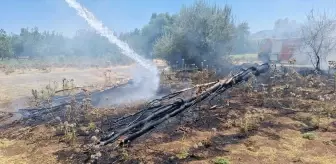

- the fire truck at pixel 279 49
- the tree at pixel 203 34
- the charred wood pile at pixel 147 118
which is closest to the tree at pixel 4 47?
the tree at pixel 203 34

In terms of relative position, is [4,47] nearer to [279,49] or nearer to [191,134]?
[279,49]

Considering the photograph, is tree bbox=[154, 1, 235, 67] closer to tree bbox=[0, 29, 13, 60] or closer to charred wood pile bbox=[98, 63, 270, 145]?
charred wood pile bbox=[98, 63, 270, 145]

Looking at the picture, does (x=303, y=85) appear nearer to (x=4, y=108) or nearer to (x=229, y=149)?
(x=229, y=149)

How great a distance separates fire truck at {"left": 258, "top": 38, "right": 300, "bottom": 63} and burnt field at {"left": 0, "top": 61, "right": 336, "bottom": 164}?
1028 inches

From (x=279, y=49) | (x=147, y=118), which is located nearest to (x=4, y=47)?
(x=279, y=49)

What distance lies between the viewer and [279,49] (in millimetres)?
40812

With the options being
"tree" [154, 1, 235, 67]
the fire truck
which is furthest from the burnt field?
the fire truck

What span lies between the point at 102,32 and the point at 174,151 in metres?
14.9

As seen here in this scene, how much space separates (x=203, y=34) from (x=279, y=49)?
20001mm

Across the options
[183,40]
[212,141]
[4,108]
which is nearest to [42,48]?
[183,40]

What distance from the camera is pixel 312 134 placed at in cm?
779

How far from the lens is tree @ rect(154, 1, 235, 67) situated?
80.9 ft

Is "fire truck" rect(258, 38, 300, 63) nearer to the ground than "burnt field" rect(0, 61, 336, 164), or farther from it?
farther from it

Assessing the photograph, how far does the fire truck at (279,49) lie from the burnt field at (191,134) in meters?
26.1
